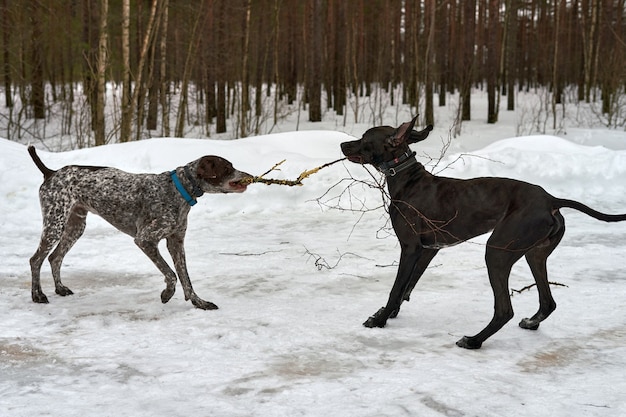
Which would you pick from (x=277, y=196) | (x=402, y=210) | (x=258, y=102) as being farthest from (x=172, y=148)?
(x=258, y=102)

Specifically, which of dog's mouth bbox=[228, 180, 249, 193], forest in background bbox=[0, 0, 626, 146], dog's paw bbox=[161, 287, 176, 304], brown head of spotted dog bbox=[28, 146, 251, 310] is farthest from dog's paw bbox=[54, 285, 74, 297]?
forest in background bbox=[0, 0, 626, 146]

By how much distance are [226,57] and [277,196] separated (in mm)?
11958

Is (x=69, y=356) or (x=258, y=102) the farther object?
(x=258, y=102)

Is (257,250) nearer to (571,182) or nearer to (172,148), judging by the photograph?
(172,148)

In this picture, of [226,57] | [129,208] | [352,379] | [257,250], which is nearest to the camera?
[352,379]

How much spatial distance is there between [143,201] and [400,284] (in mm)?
2202

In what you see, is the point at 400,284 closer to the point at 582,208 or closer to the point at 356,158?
the point at 356,158

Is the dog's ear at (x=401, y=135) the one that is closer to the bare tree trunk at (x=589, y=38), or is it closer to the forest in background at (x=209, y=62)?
the forest in background at (x=209, y=62)

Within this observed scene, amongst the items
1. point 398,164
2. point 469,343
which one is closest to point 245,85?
point 398,164

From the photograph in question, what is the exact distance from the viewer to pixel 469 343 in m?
Answer: 4.06

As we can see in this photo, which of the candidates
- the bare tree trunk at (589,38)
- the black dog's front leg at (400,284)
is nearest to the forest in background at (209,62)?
the bare tree trunk at (589,38)

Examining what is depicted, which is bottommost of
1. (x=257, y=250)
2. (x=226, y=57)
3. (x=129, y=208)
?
(x=257, y=250)

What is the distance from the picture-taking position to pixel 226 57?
20.6 meters

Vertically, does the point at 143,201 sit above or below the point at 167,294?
above
